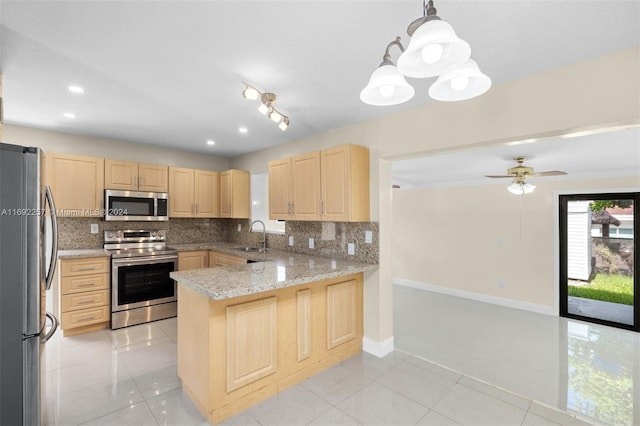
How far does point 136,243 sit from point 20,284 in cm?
305

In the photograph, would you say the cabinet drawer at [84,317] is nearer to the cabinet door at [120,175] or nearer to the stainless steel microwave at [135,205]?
the stainless steel microwave at [135,205]

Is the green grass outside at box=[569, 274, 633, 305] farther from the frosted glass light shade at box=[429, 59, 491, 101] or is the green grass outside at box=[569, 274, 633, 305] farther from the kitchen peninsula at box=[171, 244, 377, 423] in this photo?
the frosted glass light shade at box=[429, 59, 491, 101]

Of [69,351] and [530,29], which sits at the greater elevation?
[530,29]

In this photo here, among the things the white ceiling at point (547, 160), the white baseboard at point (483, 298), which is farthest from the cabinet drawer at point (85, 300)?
the white baseboard at point (483, 298)

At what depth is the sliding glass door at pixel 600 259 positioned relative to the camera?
13.8 feet

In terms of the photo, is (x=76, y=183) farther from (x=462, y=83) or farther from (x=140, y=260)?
(x=462, y=83)

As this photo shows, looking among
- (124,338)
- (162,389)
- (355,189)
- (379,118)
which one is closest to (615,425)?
(355,189)

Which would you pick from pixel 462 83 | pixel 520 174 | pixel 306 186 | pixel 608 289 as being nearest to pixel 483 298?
pixel 608 289

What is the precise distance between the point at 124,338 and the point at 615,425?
448 centimetres

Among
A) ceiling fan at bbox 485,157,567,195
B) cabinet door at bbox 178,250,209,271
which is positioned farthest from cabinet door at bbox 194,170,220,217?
ceiling fan at bbox 485,157,567,195

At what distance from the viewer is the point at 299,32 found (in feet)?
5.51

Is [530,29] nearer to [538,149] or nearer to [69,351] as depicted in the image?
[538,149]

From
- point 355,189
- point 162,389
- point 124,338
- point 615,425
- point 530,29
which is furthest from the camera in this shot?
point 124,338

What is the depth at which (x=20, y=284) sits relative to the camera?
4.68 feet
